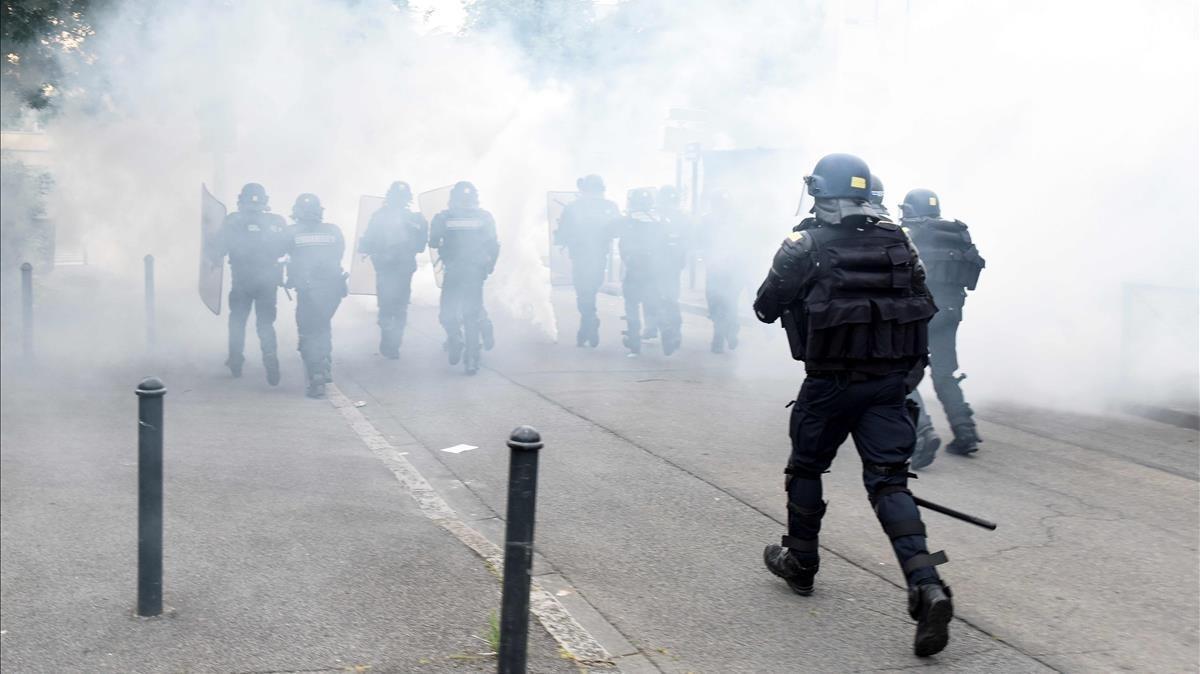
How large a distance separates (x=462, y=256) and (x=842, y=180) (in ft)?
23.1

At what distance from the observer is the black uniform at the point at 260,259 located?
32.3ft

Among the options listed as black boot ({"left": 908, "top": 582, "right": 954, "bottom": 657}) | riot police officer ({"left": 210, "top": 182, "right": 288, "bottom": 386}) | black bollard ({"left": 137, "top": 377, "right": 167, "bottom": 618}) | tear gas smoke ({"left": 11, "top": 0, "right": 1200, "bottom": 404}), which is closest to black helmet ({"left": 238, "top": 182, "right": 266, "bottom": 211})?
riot police officer ({"left": 210, "top": 182, "right": 288, "bottom": 386})

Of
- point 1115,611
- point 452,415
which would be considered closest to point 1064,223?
point 452,415

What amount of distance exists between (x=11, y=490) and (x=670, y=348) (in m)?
7.24

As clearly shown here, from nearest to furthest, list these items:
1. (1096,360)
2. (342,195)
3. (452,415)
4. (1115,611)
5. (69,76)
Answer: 1. (1115,611)
2. (452,415)
3. (1096,360)
4. (69,76)
5. (342,195)

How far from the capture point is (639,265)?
1215 centimetres

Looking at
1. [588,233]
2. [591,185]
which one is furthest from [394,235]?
[591,185]

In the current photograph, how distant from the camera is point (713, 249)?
41.1 ft

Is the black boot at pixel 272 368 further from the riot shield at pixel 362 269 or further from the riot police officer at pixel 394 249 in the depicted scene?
the riot shield at pixel 362 269

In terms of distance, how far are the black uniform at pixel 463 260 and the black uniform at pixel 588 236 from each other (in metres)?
1.40

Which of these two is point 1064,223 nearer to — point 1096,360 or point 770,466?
point 1096,360

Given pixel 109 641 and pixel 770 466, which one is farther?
pixel 770 466

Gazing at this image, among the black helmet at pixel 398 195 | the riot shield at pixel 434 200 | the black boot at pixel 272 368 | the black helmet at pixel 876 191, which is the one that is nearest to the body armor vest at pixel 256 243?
the black boot at pixel 272 368

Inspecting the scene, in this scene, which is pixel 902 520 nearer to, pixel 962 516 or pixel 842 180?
pixel 962 516
